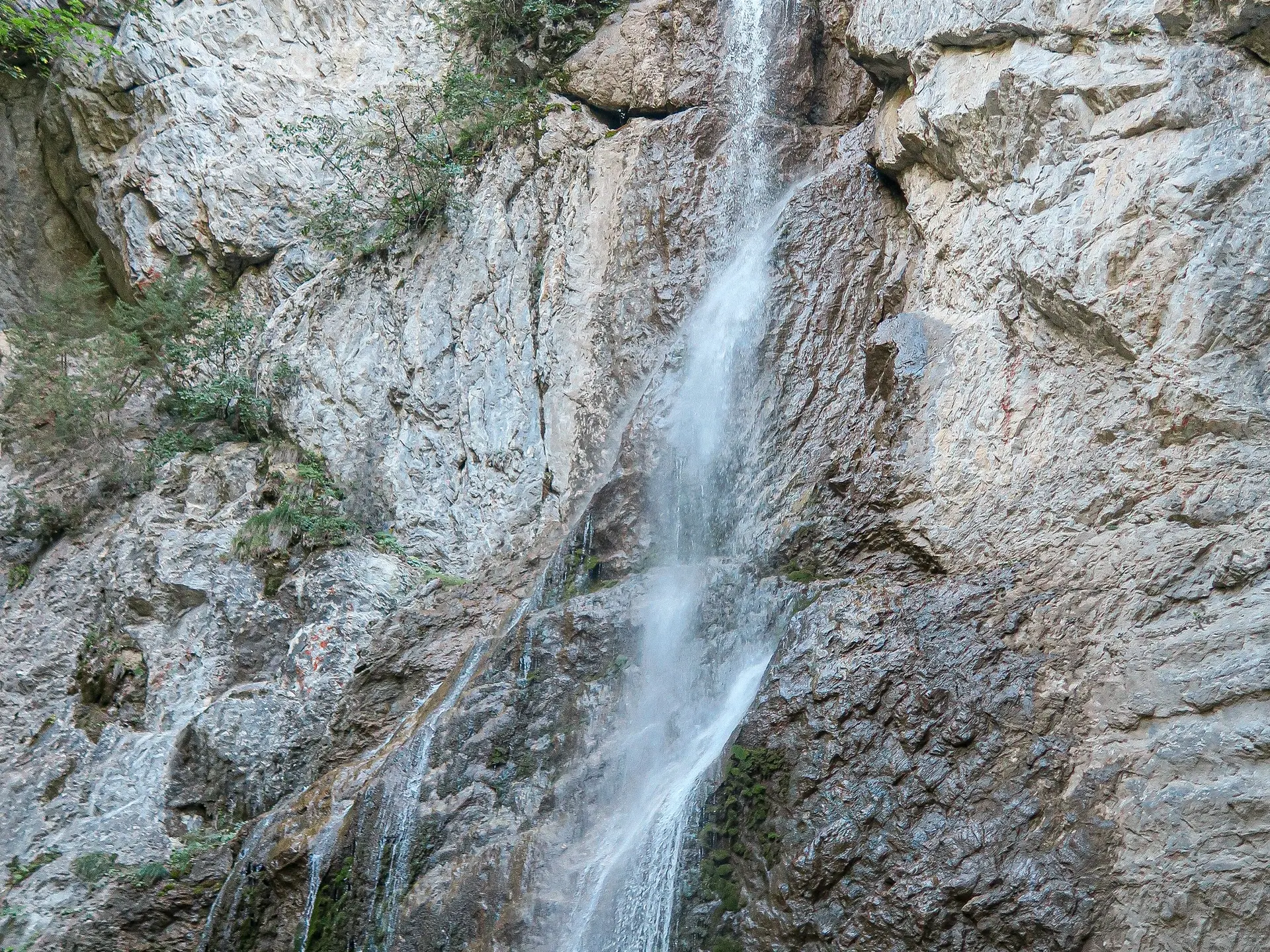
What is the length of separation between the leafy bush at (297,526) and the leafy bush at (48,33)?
765 centimetres

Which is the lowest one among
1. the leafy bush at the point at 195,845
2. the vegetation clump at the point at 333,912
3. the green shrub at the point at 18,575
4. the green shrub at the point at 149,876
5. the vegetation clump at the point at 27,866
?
the vegetation clump at the point at 333,912

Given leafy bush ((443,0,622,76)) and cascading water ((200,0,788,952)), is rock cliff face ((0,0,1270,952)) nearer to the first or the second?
cascading water ((200,0,788,952))

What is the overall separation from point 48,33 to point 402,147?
562cm

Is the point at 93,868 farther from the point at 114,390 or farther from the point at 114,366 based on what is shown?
the point at 114,366

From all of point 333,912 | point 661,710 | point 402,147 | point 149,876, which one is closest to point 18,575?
point 149,876

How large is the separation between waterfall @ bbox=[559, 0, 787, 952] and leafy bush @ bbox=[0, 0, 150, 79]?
32.7ft

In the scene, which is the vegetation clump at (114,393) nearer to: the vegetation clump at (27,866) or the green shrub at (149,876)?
the vegetation clump at (27,866)

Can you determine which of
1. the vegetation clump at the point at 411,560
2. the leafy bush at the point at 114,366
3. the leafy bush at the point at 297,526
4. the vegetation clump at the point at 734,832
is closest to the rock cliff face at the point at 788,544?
the vegetation clump at the point at 734,832

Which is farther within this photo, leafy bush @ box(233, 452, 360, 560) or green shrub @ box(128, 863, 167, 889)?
leafy bush @ box(233, 452, 360, 560)

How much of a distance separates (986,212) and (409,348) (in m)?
7.19

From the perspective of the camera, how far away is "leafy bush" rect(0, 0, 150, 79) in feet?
43.4

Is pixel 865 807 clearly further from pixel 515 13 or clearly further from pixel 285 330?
pixel 515 13

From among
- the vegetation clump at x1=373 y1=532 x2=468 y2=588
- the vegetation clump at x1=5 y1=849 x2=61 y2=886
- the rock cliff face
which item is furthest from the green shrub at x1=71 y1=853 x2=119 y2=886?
the vegetation clump at x1=373 y1=532 x2=468 y2=588

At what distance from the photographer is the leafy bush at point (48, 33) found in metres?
13.2
